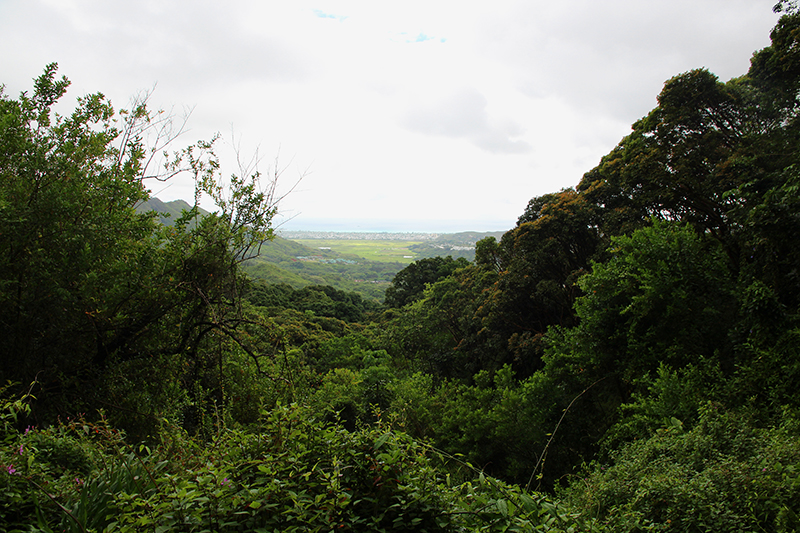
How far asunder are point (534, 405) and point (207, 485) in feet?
33.0

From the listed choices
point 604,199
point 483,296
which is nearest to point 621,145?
point 604,199

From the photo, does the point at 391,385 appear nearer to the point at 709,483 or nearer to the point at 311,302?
the point at 709,483

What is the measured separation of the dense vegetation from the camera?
6.60ft

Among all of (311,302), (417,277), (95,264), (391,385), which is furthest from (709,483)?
(311,302)

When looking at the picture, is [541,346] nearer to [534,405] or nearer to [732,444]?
[534,405]

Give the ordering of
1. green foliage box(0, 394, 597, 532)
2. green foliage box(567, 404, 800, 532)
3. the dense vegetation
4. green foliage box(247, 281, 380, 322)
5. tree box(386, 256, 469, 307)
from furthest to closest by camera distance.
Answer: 1. green foliage box(247, 281, 380, 322)
2. tree box(386, 256, 469, 307)
3. green foliage box(567, 404, 800, 532)
4. the dense vegetation
5. green foliage box(0, 394, 597, 532)

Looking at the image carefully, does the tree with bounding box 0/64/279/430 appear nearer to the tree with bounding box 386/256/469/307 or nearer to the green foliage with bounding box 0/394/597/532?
the green foliage with bounding box 0/394/597/532

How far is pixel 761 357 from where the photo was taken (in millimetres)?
6281

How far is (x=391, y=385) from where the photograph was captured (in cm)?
1420

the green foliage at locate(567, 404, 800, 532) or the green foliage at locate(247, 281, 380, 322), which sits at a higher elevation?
the green foliage at locate(567, 404, 800, 532)

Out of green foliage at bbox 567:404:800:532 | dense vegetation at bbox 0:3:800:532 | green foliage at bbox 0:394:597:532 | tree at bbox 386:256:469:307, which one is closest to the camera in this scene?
green foliage at bbox 0:394:597:532

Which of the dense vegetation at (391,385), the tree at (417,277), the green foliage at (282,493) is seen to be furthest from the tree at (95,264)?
the tree at (417,277)

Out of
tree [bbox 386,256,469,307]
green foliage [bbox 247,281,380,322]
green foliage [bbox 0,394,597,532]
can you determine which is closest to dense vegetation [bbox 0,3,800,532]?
green foliage [bbox 0,394,597,532]

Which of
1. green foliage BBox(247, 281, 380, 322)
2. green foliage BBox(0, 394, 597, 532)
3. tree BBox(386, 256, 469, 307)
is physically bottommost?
green foliage BBox(247, 281, 380, 322)
